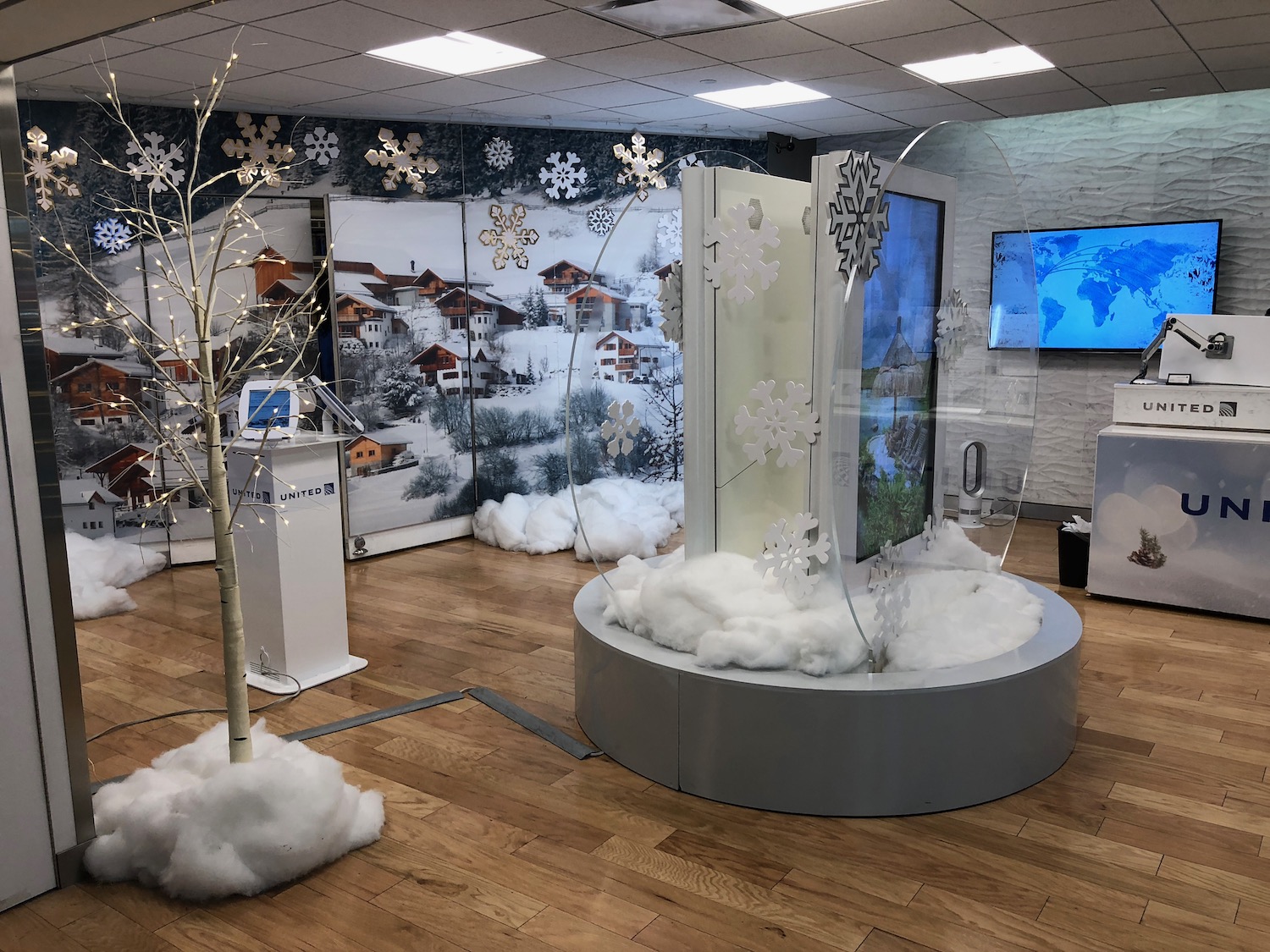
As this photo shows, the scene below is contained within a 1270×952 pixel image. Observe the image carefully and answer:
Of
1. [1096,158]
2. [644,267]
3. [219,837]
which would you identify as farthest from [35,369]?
[1096,158]

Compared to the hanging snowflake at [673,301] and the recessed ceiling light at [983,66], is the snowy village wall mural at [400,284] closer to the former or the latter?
the hanging snowflake at [673,301]

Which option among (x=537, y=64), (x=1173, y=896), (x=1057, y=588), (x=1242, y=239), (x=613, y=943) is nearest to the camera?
(x=613, y=943)

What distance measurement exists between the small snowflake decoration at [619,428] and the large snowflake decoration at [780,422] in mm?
404

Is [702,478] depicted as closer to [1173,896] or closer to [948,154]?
[948,154]

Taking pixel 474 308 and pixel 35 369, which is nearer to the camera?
pixel 35 369

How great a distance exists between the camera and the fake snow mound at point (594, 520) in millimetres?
5562

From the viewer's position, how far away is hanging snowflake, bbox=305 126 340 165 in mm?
5434

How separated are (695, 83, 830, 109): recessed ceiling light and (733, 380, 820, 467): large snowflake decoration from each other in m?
2.88

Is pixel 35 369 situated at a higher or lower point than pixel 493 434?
higher

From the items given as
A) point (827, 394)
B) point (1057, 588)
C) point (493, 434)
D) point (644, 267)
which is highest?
point (644, 267)

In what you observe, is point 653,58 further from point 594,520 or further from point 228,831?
point 228,831

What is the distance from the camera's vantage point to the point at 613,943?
2170 millimetres

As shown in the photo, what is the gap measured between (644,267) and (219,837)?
10.2ft

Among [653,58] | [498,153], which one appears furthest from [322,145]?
[653,58]
